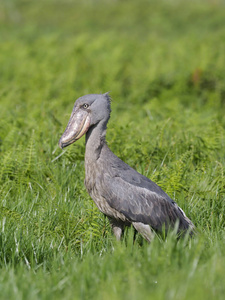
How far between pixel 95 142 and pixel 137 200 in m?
0.57

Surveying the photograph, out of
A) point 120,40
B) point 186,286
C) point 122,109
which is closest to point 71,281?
point 186,286

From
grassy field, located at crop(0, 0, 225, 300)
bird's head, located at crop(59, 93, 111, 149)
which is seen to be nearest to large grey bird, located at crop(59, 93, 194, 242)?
bird's head, located at crop(59, 93, 111, 149)

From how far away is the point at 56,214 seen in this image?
3955 mm

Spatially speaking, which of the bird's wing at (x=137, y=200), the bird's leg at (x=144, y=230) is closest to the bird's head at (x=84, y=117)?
the bird's wing at (x=137, y=200)

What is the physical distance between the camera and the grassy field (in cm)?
270

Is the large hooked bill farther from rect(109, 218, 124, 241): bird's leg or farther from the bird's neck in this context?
rect(109, 218, 124, 241): bird's leg

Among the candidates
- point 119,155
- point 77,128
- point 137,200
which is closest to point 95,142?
point 77,128

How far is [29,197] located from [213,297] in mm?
2498

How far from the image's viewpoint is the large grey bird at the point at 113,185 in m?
3.53

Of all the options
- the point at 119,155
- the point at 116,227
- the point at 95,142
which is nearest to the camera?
the point at 95,142

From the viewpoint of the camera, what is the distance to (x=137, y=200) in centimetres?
356

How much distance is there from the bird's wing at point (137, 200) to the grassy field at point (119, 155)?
19 cm

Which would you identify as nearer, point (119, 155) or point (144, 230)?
point (144, 230)

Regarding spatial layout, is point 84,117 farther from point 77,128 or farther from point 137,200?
point 137,200
